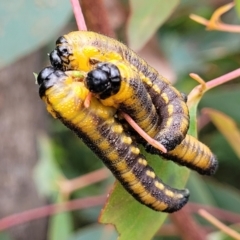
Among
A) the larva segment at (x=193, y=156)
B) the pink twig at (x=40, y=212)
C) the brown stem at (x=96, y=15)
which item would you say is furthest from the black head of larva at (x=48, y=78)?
the pink twig at (x=40, y=212)

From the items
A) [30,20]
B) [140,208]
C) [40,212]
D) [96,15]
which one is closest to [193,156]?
[140,208]

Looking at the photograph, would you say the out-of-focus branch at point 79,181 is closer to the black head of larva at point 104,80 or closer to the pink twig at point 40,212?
the pink twig at point 40,212

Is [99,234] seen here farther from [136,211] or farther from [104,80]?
[104,80]

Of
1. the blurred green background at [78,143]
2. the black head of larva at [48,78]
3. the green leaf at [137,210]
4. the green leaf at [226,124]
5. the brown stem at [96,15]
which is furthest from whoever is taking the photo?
the blurred green background at [78,143]

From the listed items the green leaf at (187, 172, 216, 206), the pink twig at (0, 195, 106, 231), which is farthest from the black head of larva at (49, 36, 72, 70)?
the green leaf at (187, 172, 216, 206)

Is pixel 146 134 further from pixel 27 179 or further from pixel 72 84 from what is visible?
pixel 27 179

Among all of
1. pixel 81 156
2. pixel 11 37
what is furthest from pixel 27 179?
pixel 11 37
